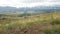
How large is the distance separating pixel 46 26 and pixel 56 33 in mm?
209

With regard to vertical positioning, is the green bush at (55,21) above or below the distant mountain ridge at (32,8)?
below

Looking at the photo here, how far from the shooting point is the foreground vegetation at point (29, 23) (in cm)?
246

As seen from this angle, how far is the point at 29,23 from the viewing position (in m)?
2.53

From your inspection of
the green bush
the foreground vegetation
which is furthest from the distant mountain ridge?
the green bush

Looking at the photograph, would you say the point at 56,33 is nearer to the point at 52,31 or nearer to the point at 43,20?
the point at 52,31

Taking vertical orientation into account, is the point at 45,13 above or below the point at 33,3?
below

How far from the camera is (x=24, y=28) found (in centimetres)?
250

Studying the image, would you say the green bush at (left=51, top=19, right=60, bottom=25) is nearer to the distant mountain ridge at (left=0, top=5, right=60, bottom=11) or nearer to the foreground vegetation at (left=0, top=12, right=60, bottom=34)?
the foreground vegetation at (left=0, top=12, right=60, bottom=34)

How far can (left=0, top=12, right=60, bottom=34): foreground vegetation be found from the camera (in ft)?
8.07

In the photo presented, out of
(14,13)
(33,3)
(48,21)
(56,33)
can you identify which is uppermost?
(33,3)

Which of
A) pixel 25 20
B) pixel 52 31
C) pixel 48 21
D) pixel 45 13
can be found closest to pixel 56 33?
pixel 52 31

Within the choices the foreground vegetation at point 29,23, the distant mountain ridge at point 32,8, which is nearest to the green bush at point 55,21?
the foreground vegetation at point 29,23

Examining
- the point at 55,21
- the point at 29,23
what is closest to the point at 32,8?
the point at 29,23

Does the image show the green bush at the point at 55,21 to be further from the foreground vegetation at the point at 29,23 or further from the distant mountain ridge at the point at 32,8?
the distant mountain ridge at the point at 32,8
